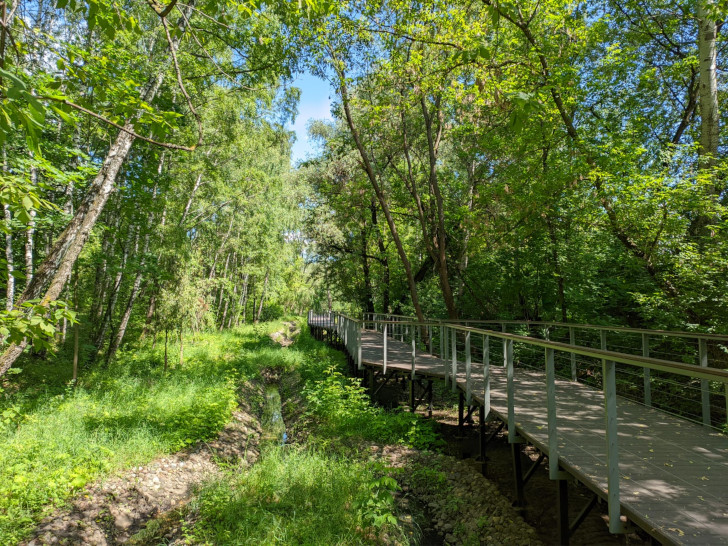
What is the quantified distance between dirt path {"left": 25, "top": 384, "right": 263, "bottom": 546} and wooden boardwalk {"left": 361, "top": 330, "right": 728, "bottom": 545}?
4554 mm

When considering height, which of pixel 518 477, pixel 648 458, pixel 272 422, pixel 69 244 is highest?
pixel 69 244

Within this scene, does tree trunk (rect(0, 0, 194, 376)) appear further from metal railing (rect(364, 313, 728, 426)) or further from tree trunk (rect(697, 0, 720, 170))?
tree trunk (rect(697, 0, 720, 170))

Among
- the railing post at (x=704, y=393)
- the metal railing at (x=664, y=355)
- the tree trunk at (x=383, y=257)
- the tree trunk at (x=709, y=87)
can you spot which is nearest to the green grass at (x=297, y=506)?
the metal railing at (x=664, y=355)

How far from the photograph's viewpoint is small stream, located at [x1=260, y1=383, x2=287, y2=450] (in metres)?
7.88

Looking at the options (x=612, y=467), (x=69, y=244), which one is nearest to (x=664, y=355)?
(x=612, y=467)

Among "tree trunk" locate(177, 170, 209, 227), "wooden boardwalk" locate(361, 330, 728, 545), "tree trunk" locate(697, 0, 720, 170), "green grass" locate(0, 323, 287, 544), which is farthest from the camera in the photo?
"tree trunk" locate(177, 170, 209, 227)

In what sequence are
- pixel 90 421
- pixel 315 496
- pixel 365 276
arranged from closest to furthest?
pixel 315 496 → pixel 90 421 → pixel 365 276

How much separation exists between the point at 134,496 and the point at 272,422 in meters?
4.49

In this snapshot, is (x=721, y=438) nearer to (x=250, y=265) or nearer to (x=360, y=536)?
(x=360, y=536)

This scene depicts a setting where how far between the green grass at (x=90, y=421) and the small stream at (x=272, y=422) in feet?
3.40

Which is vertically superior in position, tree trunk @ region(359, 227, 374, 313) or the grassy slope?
tree trunk @ region(359, 227, 374, 313)

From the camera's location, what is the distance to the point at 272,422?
9.42 meters

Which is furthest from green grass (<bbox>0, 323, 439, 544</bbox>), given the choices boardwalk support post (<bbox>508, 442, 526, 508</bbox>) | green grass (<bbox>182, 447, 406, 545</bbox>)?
boardwalk support post (<bbox>508, 442, 526, 508</bbox>)

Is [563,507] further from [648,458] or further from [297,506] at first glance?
[297,506]
